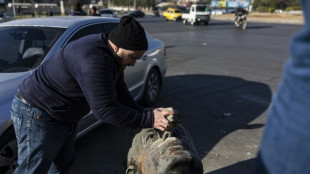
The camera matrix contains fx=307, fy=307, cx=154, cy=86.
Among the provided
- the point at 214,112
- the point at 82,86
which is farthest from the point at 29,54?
the point at 214,112

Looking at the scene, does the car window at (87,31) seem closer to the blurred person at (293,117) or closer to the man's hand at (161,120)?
the man's hand at (161,120)

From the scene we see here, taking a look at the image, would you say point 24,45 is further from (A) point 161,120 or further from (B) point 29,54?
(A) point 161,120

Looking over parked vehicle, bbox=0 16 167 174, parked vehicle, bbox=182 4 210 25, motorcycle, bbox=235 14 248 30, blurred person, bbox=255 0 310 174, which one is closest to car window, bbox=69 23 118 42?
parked vehicle, bbox=0 16 167 174

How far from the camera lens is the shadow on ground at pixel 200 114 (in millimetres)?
3650

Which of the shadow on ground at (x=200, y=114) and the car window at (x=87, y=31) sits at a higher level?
the car window at (x=87, y=31)

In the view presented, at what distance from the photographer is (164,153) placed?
2.03 m

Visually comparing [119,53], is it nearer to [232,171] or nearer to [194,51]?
[232,171]

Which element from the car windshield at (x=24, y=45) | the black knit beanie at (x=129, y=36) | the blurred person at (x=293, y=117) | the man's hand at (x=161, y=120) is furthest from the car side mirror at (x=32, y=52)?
the blurred person at (x=293, y=117)

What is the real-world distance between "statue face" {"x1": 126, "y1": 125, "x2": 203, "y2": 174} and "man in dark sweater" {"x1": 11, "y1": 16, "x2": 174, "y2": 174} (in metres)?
0.16

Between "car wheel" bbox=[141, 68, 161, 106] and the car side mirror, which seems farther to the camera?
"car wheel" bbox=[141, 68, 161, 106]

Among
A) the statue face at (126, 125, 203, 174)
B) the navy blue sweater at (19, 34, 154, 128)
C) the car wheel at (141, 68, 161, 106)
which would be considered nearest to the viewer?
the navy blue sweater at (19, 34, 154, 128)

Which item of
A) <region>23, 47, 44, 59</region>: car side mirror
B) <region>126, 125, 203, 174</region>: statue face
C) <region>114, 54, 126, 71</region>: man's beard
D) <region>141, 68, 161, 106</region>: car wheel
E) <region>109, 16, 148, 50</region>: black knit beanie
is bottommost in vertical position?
<region>141, 68, 161, 106</region>: car wheel

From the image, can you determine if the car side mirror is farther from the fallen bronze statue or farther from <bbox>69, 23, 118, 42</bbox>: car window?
the fallen bronze statue

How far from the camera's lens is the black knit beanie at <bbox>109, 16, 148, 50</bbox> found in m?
1.93
